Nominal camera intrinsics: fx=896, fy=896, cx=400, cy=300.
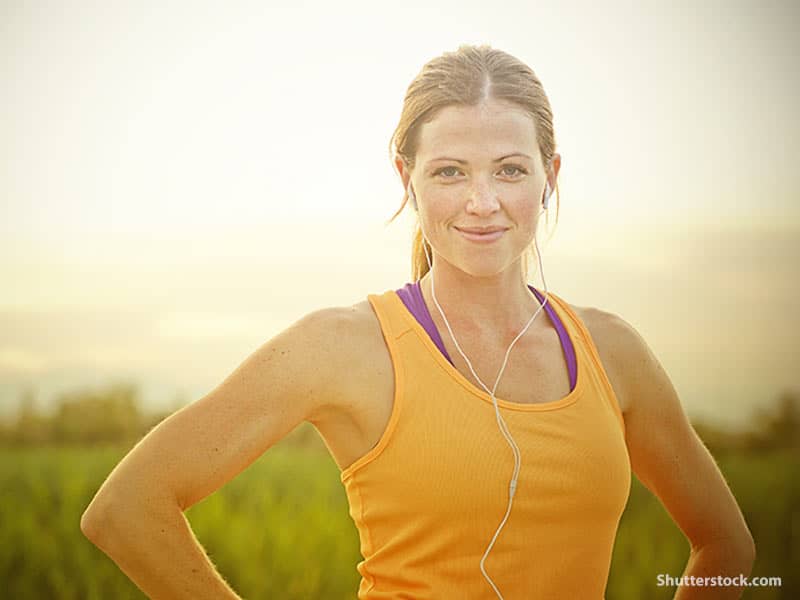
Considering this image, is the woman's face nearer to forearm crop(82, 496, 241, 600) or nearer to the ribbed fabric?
the ribbed fabric

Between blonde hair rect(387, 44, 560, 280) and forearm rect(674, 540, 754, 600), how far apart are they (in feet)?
2.49

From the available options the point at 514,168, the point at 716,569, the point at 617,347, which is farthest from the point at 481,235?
the point at 716,569

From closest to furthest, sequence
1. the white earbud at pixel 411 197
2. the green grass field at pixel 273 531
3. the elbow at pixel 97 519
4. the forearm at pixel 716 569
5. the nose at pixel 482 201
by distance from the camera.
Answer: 1. the elbow at pixel 97 519
2. the nose at pixel 482 201
3. the white earbud at pixel 411 197
4. the forearm at pixel 716 569
5. the green grass field at pixel 273 531

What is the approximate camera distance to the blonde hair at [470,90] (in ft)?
4.44

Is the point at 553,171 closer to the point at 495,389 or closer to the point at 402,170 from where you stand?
the point at 402,170

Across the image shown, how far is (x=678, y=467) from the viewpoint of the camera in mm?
1543

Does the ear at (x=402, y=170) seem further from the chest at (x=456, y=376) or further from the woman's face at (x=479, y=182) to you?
the chest at (x=456, y=376)

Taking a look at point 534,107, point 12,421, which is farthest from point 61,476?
point 534,107

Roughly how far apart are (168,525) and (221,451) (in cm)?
13

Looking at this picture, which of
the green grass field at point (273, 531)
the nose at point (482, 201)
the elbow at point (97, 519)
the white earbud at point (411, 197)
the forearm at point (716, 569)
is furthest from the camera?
the green grass field at point (273, 531)

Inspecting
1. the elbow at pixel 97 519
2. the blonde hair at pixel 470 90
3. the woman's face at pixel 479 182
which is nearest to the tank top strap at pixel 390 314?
the woman's face at pixel 479 182

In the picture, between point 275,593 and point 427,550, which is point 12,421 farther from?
point 427,550

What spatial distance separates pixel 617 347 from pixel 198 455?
2.30 ft

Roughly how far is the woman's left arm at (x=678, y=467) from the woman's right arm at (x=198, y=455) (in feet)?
1.67
